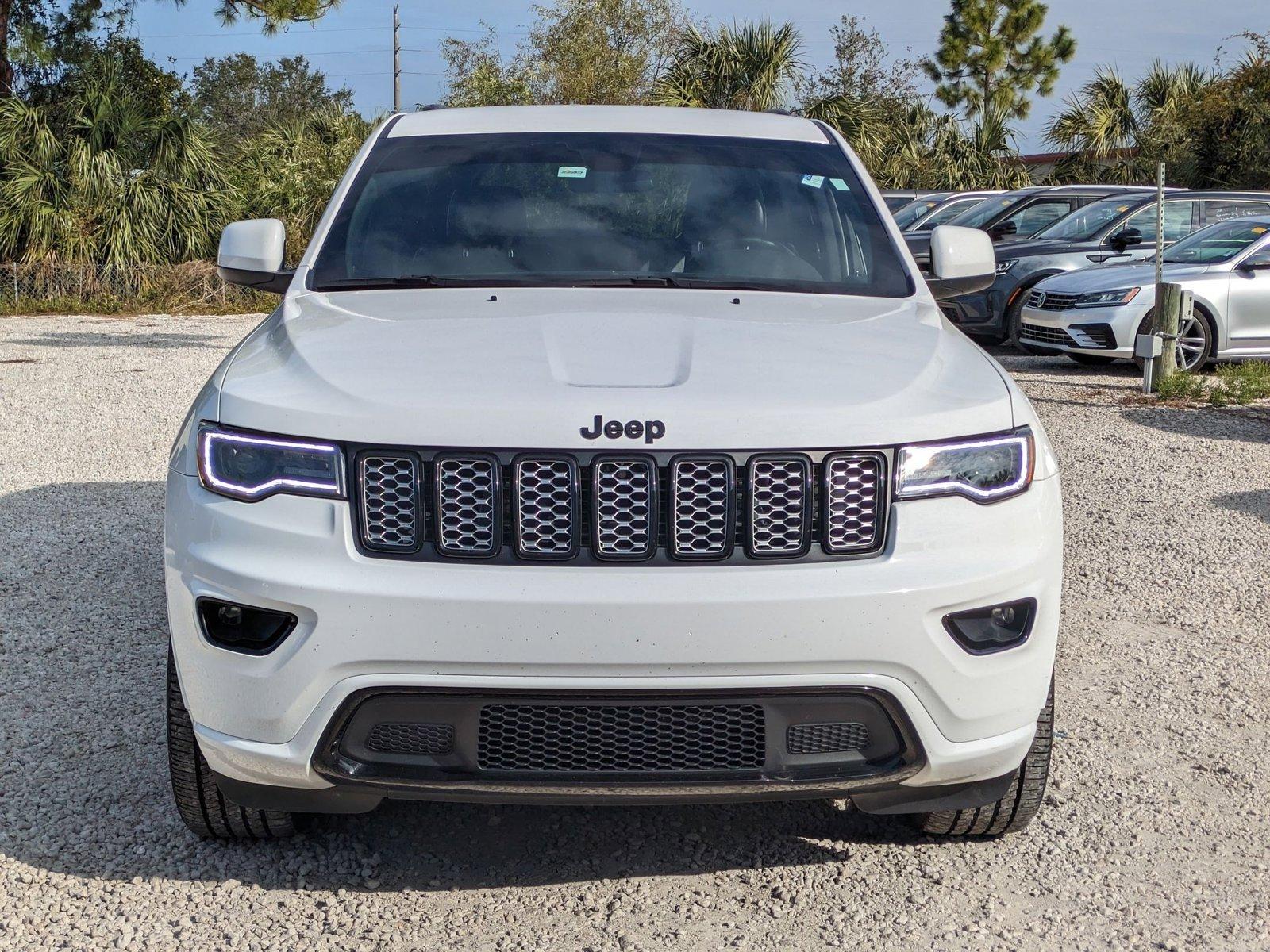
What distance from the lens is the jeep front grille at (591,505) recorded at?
8.06ft

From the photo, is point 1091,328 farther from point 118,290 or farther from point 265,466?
point 118,290

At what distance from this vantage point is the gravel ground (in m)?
2.75

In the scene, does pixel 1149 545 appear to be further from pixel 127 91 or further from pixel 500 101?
pixel 500 101

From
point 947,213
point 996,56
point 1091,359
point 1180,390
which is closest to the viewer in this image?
point 1180,390

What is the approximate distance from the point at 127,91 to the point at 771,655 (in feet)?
66.5

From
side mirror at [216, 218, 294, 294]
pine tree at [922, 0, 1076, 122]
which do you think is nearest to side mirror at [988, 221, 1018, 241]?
side mirror at [216, 218, 294, 294]

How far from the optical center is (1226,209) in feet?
44.3

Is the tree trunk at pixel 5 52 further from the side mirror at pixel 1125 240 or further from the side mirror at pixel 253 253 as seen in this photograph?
the side mirror at pixel 253 253

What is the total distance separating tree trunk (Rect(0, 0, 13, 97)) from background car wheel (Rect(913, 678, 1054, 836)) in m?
21.1

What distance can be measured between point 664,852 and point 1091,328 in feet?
31.1

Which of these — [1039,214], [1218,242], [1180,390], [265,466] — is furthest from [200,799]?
[1039,214]

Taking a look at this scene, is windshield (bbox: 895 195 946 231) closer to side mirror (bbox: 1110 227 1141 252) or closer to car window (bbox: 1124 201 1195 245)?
car window (bbox: 1124 201 1195 245)

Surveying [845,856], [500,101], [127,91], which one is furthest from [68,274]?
[845,856]

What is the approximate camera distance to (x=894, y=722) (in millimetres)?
2518
